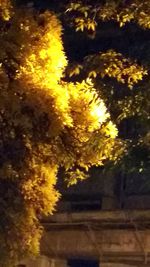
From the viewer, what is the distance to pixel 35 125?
833cm

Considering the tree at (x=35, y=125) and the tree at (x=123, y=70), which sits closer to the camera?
the tree at (x=35, y=125)

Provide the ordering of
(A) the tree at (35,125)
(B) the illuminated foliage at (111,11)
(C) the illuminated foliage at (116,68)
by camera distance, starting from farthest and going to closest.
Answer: (C) the illuminated foliage at (116,68), (B) the illuminated foliage at (111,11), (A) the tree at (35,125)

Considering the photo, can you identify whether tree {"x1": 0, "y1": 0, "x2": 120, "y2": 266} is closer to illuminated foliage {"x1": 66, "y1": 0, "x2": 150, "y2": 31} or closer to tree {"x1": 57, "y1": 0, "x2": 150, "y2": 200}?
tree {"x1": 57, "y1": 0, "x2": 150, "y2": 200}

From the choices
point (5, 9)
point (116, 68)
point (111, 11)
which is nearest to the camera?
point (5, 9)

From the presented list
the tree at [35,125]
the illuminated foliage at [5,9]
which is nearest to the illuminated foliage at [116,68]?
the tree at [35,125]

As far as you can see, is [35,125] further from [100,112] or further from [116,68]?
[116,68]

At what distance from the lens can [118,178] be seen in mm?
15406

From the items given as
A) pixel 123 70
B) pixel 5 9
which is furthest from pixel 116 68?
pixel 5 9

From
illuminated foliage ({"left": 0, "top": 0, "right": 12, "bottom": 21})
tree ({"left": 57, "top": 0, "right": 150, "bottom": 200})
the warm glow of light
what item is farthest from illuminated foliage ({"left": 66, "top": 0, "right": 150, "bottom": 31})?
the warm glow of light

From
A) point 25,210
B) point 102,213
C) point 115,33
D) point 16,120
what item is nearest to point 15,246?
point 25,210

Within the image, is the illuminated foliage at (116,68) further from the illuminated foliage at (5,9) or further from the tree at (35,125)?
the illuminated foliage at (5,9)

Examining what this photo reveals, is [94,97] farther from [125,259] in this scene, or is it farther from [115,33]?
[125,259]

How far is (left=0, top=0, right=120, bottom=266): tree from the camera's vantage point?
8.25 m

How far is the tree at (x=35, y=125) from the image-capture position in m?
8.25
